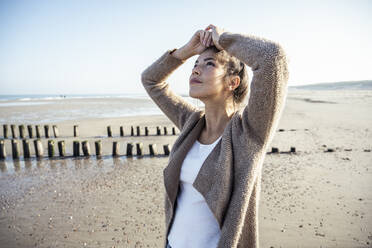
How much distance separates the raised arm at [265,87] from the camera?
1764 mm

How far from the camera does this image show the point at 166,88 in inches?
118

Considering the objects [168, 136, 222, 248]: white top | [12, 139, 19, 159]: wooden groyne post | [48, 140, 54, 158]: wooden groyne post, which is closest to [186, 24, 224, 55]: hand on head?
[168, 136, 222, 248]: white top

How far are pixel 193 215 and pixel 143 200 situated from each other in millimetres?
5247

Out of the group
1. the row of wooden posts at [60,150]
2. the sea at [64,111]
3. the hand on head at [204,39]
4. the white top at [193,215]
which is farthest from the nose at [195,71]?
the sea at [64,111]

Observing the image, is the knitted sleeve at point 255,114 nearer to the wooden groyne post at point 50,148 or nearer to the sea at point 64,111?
the sea at point 64,111

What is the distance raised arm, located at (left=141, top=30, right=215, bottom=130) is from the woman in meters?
0.18

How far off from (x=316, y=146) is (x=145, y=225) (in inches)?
375

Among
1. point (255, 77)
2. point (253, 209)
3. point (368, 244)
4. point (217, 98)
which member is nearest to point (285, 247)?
point (368, 244)

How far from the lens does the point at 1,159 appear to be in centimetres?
1150

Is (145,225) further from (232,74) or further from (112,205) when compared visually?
(232,74)

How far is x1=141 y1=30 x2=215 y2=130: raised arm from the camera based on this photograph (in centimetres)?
282

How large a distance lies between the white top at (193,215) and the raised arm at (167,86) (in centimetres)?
69

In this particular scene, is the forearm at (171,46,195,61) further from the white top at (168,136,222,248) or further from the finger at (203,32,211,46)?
the white top at (168,136,222,248)

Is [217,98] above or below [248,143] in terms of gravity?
above
